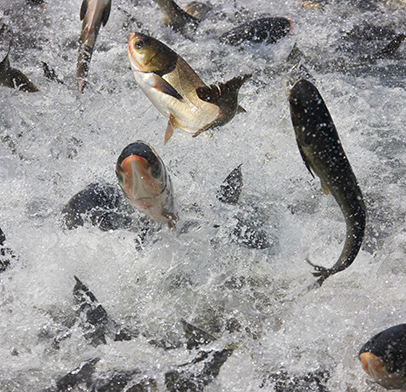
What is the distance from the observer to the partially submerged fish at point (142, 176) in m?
1.66

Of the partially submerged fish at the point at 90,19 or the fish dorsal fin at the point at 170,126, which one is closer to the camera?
the fish dorsal fin at the point at 170,126

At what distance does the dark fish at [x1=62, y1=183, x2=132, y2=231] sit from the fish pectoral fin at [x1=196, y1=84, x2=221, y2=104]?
959 mm

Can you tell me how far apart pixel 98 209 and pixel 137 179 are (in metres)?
0.79

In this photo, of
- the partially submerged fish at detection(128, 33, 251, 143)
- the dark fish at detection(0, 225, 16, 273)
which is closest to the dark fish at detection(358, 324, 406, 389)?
the partially submerged fish at detection(128, 33, 251, 143)

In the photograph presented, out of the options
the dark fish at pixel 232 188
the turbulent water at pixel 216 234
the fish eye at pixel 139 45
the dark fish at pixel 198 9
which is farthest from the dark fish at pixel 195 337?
the dark fish at pixel 198 9

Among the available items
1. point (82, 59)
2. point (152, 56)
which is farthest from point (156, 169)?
point (82, 59)

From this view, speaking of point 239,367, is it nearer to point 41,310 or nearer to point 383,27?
point 41,310

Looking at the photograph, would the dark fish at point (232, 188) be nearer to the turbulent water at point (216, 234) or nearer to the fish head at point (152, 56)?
the turbulent water at point (216, 234)

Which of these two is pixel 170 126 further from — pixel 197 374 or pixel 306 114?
pixel 197 374

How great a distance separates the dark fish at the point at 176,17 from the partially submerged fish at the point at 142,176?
112 inches

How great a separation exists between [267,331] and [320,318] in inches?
13.1

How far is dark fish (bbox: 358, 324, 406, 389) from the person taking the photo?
1.54 m

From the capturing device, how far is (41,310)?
2.28m

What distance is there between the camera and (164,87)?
2002mm
